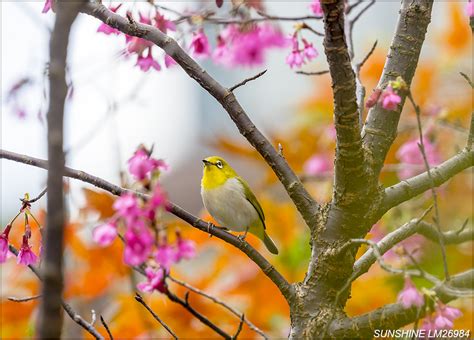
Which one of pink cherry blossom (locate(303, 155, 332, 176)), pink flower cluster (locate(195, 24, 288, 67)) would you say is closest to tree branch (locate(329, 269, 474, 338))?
pink flower cluster (locate(195, 24, 288, 67))

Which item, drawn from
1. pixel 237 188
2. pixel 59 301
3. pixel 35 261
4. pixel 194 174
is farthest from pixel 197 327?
pixel 194 174

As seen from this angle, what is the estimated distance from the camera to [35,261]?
2.03 metres

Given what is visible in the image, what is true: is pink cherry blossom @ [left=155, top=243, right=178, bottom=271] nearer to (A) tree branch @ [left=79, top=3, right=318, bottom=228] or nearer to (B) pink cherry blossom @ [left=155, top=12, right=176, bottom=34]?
(A) tree branch @ [left=79, top=3, right=318, bottom=228]

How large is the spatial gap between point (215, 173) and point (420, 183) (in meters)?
1.52

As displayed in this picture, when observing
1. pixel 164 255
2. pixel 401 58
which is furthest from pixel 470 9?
pixel 164 255

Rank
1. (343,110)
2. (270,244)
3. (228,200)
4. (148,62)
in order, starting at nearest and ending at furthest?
(343,110), (148,62), (228,200), (270,244)

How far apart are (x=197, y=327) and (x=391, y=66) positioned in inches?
78.1

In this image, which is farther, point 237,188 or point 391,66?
point 237,188

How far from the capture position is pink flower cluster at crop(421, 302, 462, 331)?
189cm

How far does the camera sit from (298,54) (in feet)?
9.34

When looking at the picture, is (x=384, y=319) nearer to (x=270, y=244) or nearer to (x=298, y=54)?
(x=298, y=54)

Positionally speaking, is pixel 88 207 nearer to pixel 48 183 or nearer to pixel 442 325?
pixel 442 325

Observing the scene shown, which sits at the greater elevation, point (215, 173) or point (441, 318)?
point (215, 173)

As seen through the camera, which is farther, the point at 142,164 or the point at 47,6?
the point at 47,6
